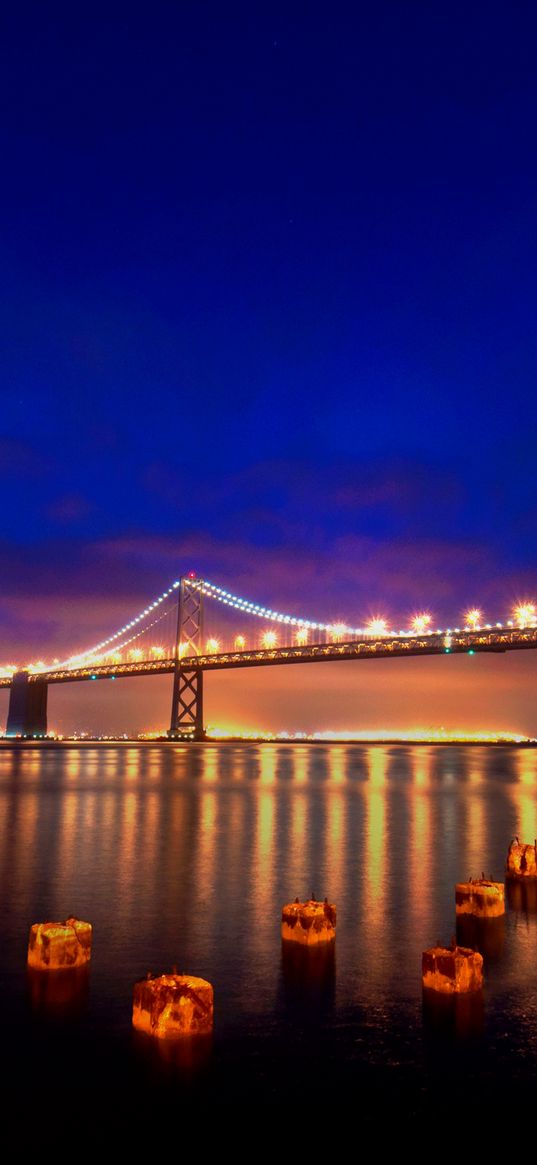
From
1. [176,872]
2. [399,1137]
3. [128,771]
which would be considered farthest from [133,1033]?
[128,771]

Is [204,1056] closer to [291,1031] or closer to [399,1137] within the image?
[291,1031]

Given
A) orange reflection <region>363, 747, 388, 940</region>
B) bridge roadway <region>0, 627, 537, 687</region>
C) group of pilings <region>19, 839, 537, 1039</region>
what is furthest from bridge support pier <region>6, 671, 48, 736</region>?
group of pilings <region>19, 839, 537, 1039</region>

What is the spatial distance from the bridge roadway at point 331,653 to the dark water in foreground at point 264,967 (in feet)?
178

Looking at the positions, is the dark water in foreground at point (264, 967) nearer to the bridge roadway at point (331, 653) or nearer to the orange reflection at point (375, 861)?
the orange reflection at point (375, 861)

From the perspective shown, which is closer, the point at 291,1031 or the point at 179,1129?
the point at 179,1129

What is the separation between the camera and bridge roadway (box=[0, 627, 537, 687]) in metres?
77.2

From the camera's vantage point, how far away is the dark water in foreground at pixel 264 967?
6.27 meters

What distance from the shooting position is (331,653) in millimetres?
85562

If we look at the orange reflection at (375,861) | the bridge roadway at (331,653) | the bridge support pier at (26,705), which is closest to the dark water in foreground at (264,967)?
the orange reflection at (375,861)

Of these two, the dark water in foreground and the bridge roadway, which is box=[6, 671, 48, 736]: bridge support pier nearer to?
the bridge roadway

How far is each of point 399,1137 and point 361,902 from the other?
763 cm

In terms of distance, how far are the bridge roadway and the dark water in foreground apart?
54.3 metres

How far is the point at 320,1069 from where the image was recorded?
6508 millimetres

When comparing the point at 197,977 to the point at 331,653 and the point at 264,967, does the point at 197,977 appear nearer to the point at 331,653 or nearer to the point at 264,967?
the point at 264,967
